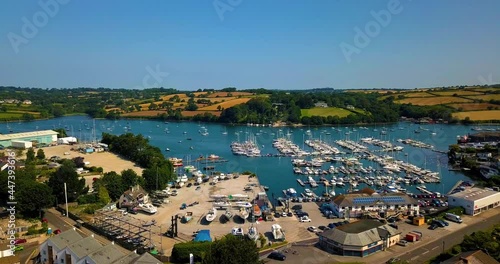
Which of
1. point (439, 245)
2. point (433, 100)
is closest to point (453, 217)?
point (439, 245)

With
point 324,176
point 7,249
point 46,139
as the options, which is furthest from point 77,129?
point 7,249

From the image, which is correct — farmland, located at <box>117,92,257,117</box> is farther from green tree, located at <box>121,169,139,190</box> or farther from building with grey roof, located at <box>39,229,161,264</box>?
building with grey roof, located at <box>39,229,161,264</box>

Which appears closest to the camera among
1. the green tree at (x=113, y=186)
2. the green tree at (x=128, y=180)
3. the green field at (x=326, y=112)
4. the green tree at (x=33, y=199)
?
the green tree at (x=33, y=199)

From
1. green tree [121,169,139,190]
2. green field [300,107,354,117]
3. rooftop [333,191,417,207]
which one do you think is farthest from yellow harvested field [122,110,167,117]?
rooftop [333,191,417,207]

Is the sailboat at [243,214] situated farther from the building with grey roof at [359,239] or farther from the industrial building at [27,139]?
the industrial building at [27,139]

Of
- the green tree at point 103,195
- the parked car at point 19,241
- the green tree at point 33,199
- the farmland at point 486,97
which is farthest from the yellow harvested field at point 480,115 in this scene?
the parked car at point 19,241

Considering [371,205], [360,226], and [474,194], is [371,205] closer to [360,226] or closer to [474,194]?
[360,226]
